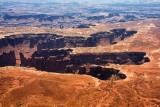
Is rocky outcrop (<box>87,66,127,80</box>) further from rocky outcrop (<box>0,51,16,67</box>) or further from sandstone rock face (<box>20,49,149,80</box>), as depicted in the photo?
rocky outcrop (<box>0,51,16,67</box>)

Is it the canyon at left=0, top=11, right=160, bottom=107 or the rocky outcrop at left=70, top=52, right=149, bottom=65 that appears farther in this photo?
the rocky outcrop at left=70, top=52, right=149, bottom=65

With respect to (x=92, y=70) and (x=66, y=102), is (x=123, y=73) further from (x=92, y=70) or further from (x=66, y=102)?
(x=66, y=102)

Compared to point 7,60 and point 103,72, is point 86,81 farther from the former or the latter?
point 7,60

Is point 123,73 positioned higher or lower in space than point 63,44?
higher

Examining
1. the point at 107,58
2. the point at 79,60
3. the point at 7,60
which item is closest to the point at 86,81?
the point at 79,60

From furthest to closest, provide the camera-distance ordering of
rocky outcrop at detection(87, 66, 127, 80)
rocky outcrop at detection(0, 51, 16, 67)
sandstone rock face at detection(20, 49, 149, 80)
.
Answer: rocky outcrop at detection(0, 51, 16, 67)
sandstone rock face at detection(20, 49, 149, 80)
rocky outcrop at detection(87, 66, 127, 80)

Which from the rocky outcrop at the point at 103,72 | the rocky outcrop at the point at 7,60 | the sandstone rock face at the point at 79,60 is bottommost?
the rocky outcrop at the point at 7,60

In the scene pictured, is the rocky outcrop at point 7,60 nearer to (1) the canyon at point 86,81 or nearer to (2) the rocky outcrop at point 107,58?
(1) the canyon at point 86,81

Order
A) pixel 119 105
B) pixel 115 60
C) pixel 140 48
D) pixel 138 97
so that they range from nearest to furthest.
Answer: pixel 119 105, pixel 138 97, pixel 115 60, pixel 140 48

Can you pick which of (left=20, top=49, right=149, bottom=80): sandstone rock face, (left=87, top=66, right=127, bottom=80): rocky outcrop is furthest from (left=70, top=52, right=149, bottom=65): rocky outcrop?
(left=87, top=66, right=127, bottom=80): rocky outcrop

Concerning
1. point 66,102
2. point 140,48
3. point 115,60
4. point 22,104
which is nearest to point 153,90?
point 66,102

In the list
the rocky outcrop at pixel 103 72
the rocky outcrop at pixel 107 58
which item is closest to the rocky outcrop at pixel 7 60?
the rocky outcrop at pixel 107 58
